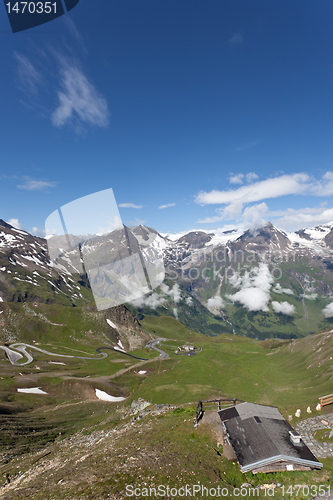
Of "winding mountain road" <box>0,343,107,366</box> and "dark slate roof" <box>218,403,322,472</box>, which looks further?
"winding mountain road" <box>0,343,107,366</box>

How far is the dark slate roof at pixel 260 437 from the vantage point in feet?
67.3

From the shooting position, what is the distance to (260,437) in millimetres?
23453

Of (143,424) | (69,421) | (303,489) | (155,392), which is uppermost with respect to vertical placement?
(303,489)

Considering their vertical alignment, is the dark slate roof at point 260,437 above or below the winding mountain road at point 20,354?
above

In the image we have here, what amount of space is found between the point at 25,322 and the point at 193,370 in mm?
120258

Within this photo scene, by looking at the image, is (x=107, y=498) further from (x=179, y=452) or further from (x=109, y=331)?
(x=109, y=331)

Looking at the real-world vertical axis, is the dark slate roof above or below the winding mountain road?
above

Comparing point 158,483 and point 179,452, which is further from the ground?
point 158,483

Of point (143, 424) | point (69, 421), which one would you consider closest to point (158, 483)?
point (143, 424)

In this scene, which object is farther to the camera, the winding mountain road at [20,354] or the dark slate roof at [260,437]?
the winding mountain road at [20,354]

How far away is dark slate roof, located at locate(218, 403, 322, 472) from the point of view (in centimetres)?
2050

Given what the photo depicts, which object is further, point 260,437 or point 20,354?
point 20,354

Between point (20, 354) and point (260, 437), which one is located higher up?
point (260, 437)

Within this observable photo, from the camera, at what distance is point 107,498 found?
16.1 metres
